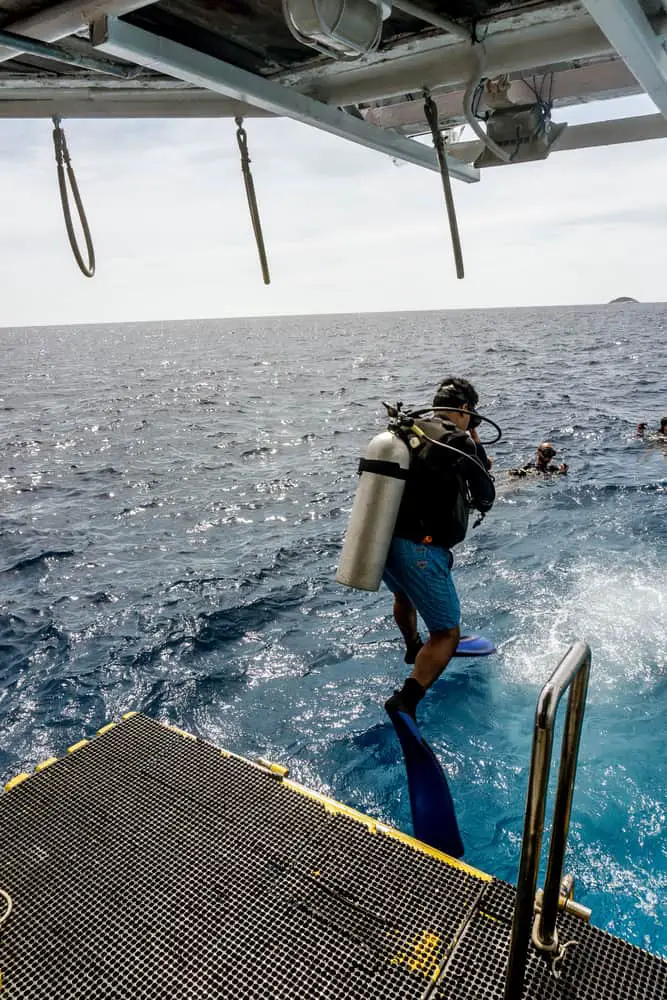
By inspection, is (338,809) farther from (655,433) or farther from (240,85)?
(655,433)

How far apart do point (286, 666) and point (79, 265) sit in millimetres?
4521

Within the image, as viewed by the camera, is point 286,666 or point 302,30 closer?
point 302,30

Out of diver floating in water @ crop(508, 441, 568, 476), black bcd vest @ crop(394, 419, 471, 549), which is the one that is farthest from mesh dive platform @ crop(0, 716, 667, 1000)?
diver floating in water @ crop(508, 441, 568, 476)

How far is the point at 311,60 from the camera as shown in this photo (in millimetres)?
3633

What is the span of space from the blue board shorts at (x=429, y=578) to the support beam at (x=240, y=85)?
8.26 feet

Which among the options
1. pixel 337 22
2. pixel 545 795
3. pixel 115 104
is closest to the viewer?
pixel 545 795

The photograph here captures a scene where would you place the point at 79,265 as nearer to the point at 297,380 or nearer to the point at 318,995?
the point at 318,995

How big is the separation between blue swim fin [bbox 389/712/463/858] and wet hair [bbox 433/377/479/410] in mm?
2205

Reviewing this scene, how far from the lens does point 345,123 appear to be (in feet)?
13.1

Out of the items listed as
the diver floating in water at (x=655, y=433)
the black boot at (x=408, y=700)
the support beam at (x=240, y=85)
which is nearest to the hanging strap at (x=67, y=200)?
the support beam at (x=240, y=85)

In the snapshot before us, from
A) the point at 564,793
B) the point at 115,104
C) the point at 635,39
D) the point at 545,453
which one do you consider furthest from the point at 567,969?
the point at 545,453

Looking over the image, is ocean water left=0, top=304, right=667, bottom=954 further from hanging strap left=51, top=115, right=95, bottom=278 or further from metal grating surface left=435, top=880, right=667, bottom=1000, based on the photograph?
hanging strap left=51, top=115, right=95, bottom=278

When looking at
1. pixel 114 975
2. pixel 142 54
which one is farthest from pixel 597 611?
pixel 142 54

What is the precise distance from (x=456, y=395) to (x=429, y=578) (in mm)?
1309
